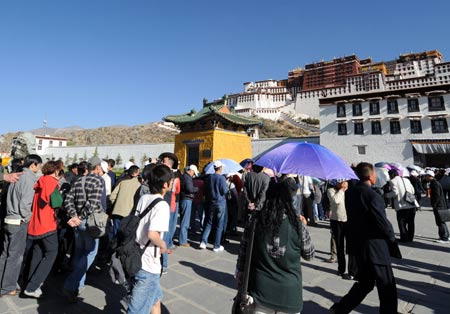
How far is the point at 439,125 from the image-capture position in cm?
2158

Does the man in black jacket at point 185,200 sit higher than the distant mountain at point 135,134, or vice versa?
the distant mountain at point 135,134

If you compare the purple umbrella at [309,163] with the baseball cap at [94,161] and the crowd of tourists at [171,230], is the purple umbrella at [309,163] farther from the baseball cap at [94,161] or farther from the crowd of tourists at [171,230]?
the baseball cap at [94,161]

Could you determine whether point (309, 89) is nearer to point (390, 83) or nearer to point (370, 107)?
point (390, 83)

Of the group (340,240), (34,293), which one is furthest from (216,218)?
(34,293)

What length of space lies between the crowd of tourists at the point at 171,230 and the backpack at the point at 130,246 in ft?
0.09

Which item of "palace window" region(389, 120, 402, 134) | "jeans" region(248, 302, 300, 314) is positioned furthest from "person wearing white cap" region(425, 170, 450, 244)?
"palace window" region(389, 120, 402, 134)

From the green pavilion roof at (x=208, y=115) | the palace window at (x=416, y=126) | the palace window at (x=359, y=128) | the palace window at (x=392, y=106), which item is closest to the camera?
the green pavilion roof at (x=208, y=115)

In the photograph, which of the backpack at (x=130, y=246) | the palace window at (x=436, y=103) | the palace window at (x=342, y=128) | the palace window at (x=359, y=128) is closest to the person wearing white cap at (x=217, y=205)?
the backpack at (x=130, y=246)

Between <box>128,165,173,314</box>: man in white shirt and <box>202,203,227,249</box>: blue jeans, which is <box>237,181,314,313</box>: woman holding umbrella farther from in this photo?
<box>202,203,227,249</box>: blue jeans

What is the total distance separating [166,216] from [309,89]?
62.6 metres

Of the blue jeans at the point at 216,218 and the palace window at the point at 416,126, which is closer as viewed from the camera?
the blue jeans at the point at 216,218

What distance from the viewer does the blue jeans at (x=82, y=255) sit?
311cm

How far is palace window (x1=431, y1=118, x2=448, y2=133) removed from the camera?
70.1 feet

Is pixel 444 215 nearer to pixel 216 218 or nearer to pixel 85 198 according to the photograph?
pixel 216 218
